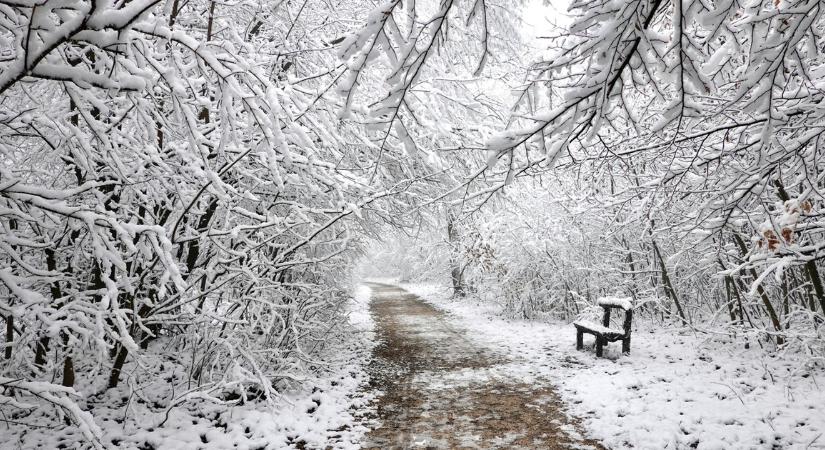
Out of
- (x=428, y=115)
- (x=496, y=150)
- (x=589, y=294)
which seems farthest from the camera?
(x=589, y=294)

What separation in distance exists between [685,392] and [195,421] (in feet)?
17.7

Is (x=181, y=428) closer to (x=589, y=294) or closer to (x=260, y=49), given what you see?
(x=260, y=49)

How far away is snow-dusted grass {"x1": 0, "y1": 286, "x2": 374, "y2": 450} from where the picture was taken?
3.86 metres

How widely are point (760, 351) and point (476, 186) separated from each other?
4.84 meters

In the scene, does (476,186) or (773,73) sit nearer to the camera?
(773,73)

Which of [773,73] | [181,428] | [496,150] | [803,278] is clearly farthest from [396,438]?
[803,278]

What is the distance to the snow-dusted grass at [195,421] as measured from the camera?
3857mm

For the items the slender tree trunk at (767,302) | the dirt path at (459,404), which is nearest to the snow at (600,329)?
the dirt path at (459,404)

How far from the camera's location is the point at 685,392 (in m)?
5.03

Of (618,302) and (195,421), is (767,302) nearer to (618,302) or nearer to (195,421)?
(618,302)

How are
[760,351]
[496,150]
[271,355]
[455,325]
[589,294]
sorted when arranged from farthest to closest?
[455,325] < [589,294] < [760,351] < [271,355] < [496,150]

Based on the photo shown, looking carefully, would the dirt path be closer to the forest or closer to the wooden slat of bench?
the forest

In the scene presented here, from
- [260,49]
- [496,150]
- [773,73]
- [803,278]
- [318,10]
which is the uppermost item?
[318,10]

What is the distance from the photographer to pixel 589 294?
1060 cm
